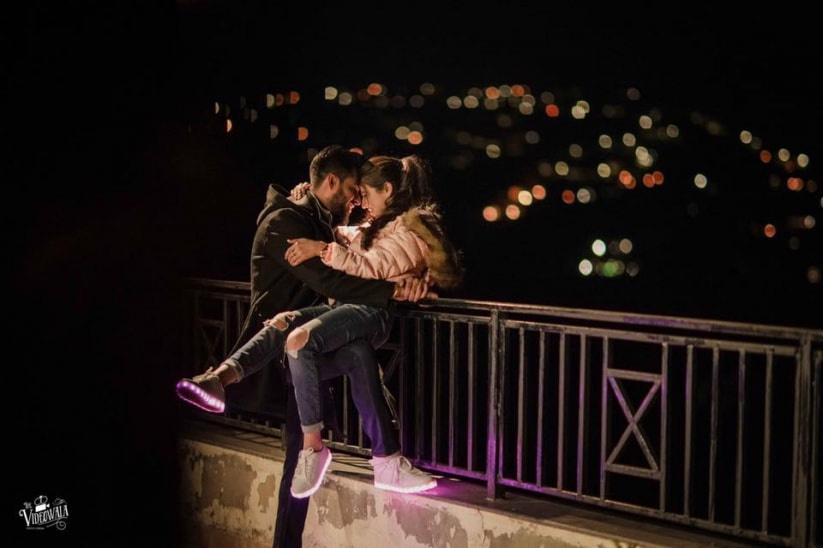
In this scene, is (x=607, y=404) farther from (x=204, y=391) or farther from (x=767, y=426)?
(x=204, y=391)

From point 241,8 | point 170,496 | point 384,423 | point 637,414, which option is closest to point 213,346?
point 170,496

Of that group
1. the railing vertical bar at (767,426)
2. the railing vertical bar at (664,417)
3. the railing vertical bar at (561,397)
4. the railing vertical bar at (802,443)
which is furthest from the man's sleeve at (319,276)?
the railing vertical bar at (802,443)

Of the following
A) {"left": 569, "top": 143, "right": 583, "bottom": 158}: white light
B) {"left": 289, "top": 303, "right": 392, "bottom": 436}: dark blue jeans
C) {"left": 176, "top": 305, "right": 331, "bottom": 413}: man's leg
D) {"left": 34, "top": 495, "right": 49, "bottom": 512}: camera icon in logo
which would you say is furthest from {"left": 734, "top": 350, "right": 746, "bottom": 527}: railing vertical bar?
{"left": 569, "top": 143, "right": 583, "bottom": 158}: white light

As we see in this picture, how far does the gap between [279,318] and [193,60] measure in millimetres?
1656

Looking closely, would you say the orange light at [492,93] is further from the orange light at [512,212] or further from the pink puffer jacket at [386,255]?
the pink puffer jacket at [386,255]

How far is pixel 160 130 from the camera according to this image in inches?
220

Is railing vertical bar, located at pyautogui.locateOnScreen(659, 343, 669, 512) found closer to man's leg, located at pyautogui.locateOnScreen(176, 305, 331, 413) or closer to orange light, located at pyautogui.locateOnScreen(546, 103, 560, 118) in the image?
man's leg, located at pyautogui.locateOnScreen(176, 305, 331, 413)

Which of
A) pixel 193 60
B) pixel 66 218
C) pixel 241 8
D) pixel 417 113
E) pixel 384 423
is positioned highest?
pixel 417 113

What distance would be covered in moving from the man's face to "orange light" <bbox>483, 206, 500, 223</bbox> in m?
41.4

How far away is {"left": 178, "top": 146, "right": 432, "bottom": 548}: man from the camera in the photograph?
5.61 metres

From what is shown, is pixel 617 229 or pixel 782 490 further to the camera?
pixel 617 229

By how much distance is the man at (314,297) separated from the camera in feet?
18.4

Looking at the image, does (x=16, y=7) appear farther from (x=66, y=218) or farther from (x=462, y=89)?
(x=462, y=89)

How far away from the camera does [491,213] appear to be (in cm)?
4847
